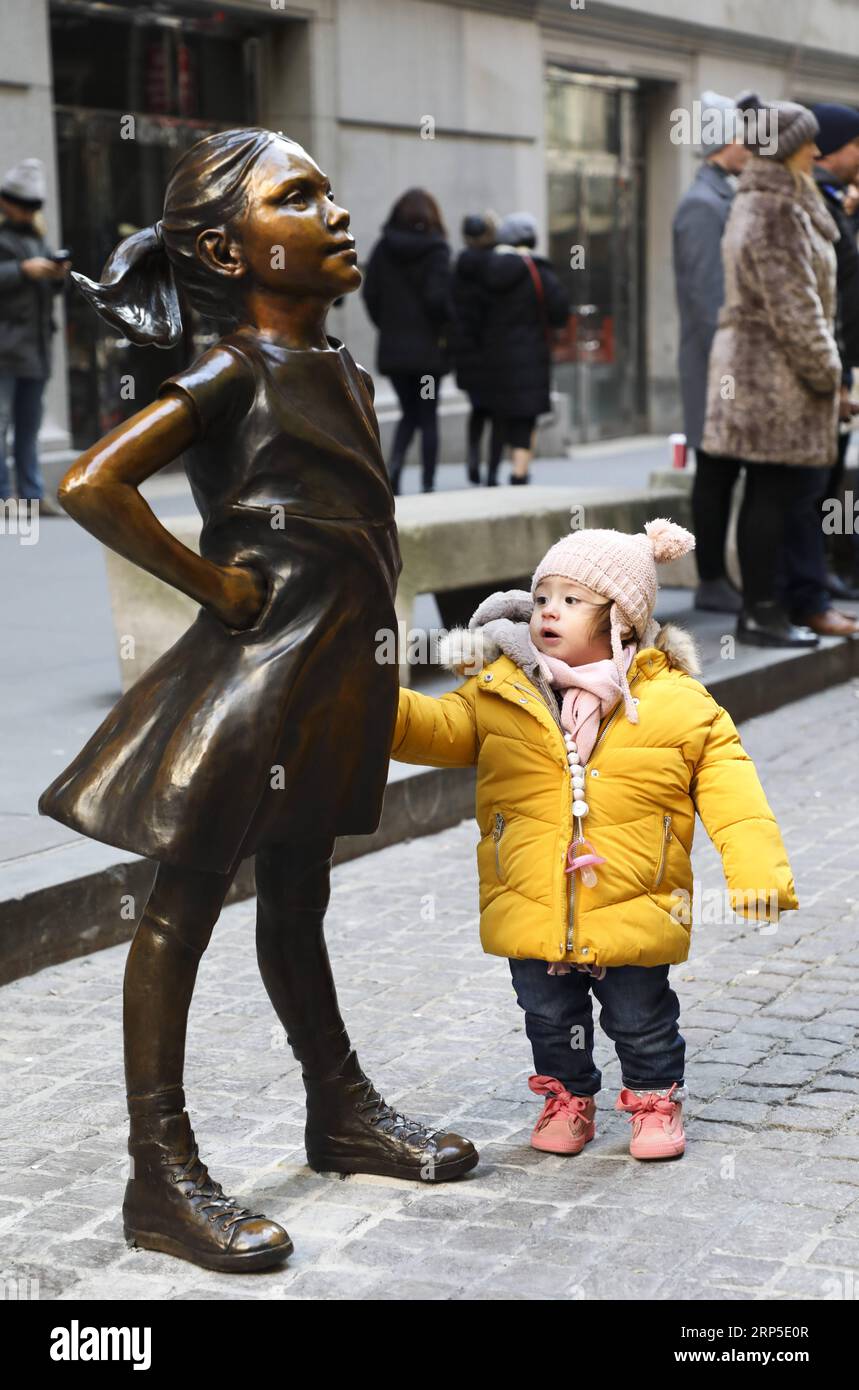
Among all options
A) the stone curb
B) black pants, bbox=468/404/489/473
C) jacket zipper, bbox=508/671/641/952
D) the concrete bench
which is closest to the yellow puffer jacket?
jacket zipper, bbox=508/671/641/952

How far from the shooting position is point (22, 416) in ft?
40.3

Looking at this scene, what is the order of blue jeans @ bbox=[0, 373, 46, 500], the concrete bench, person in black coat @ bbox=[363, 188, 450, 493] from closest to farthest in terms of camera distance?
the concrete bench
blue jeans @ bbox=[0, 373, 46, 500]
person in black coat @ bbox=[363, 188, 450, 493]

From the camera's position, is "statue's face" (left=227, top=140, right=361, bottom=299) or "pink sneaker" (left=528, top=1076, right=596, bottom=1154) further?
"pink sneaker" (left=528, top=1076, right=596, bottom=1154)

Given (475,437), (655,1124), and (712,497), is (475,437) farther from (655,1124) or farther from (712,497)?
(655,1124)

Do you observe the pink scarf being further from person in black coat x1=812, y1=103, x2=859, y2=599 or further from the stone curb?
person in black coat x1=812, y1=103, x2=859, y2=599

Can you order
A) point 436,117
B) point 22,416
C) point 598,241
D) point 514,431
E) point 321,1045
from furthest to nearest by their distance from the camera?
point 598,241, point 436,117, point 514,431, point 22,416, point 321,1045

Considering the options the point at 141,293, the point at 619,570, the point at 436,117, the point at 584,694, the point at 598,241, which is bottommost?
the point at 584,694

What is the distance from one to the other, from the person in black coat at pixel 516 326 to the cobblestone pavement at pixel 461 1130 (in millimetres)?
8530

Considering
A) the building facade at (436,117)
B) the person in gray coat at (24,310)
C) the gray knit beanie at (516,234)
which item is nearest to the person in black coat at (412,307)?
the gray knit beanie at (516,234)

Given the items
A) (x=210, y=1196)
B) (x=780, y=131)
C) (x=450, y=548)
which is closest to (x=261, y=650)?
(x=210, y=1196)

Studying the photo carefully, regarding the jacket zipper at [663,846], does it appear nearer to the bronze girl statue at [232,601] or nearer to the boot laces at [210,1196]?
the bronze girl statue at [232,601]

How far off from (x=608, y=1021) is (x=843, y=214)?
19.5ft

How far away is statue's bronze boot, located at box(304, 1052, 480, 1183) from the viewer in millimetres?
3516

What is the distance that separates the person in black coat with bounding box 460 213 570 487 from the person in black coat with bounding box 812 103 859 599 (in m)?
4.63
